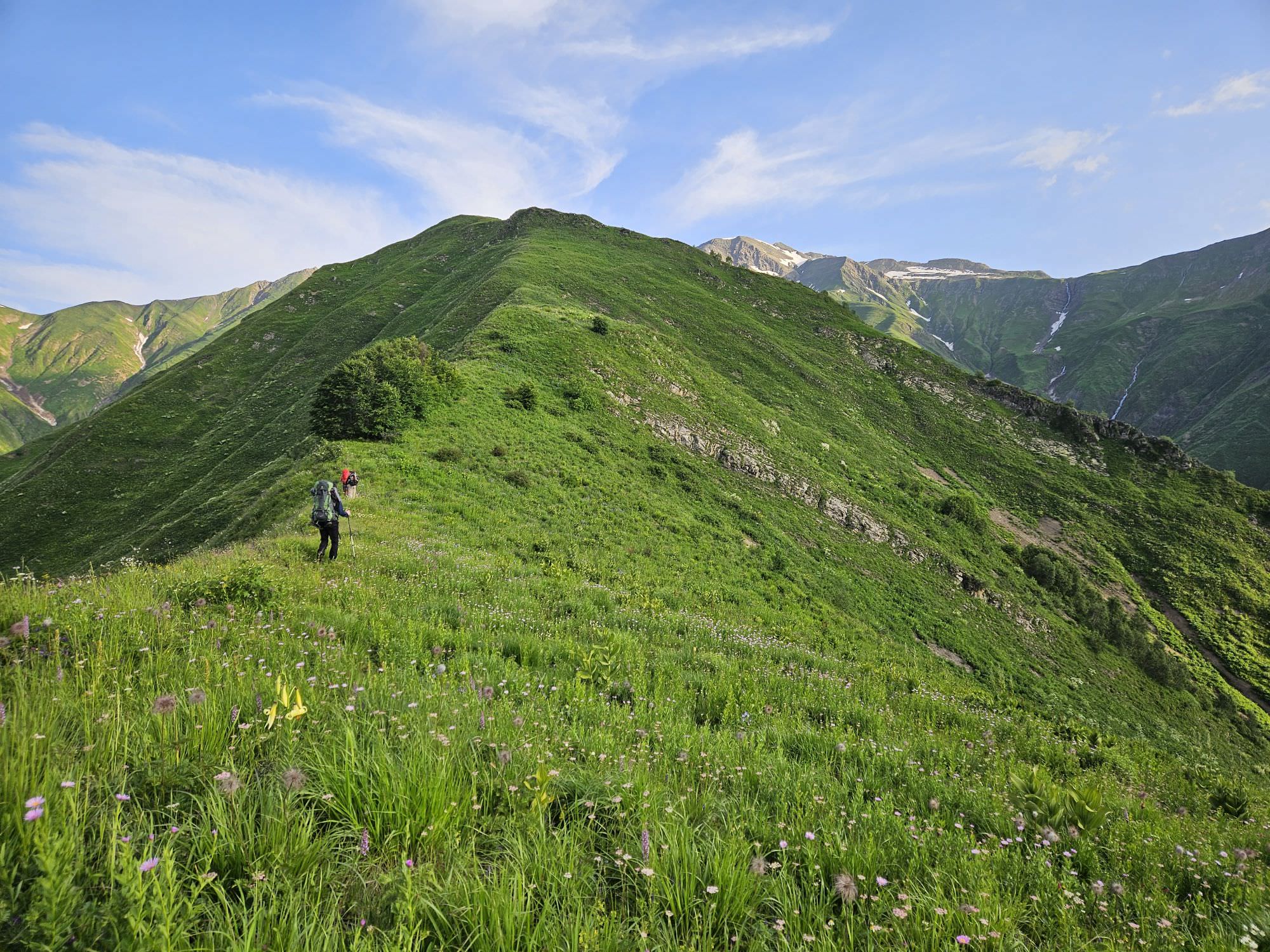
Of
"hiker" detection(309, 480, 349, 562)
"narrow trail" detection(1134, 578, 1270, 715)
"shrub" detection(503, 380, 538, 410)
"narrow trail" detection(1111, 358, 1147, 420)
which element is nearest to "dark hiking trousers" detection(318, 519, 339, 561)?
"hiker" detection(309, 480, 349, 562)

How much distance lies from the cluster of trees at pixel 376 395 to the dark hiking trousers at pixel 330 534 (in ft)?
35.2

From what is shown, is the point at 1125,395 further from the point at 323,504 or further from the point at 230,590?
the point at 230,590

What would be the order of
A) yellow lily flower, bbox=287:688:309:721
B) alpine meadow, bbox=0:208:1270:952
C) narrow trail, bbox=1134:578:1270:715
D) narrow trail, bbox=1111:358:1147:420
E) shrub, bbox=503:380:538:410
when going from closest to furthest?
alpine meadow, bbox=0:208:1270:952 → yellow lily flower, bbox=287:688:309:721 → shrub, bbox=503:380:538:410 → narrow trail, bbox=1134:578:1270:715 → narrow trail, bbox=1111:358:1147:420

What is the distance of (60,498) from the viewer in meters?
37.0

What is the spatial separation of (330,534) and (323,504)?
69cm

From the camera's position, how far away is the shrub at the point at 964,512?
35438mm

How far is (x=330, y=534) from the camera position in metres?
10.7

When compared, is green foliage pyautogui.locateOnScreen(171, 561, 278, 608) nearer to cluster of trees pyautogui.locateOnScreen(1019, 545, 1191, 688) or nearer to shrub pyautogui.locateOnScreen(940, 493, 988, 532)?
shrub pyautogui.locateOnScreen(940, 493, 988, 532)

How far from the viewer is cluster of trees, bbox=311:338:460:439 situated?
20844mm

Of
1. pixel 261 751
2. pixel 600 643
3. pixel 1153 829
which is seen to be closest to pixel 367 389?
pixel 600 643

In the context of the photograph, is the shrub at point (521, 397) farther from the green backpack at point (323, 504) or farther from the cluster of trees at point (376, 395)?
the green backpack at point (323, 504)

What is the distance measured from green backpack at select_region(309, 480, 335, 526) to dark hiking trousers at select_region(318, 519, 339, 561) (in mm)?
66

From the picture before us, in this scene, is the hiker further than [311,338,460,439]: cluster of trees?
No

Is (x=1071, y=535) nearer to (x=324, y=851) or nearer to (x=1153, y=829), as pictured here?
(x=1153, y=829)
